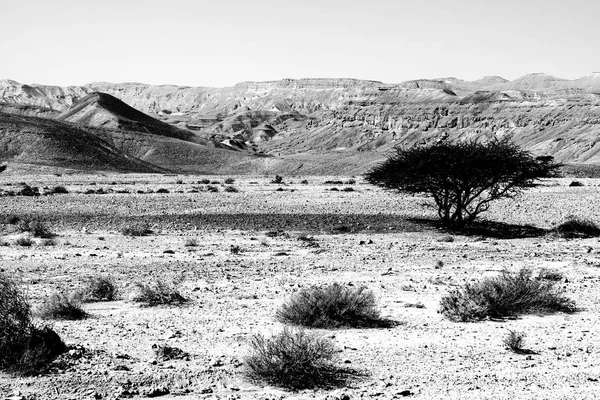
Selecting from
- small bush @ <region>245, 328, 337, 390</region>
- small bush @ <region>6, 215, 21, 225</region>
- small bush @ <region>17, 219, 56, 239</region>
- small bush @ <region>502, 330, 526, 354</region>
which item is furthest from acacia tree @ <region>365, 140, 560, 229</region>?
small bush @ <region>245, 328, 337, 390</region>

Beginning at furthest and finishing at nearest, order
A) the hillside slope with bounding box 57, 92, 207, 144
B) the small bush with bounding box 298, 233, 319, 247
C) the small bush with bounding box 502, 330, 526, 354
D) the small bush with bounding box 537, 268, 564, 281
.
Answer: the hillside slope with bounding box 57, 92, 207, 144
the small bush with bounding box 298, 233, 319, 247
the small bush with bounding box 537, 268, 564, 281
the small bush with bounding box 502, 330, 526, 354

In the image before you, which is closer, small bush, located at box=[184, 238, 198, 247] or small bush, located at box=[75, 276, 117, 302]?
small bush, located at box=[75, 276, 117, 302]

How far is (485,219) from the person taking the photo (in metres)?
29.2

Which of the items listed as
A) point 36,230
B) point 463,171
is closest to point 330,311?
point 36,230

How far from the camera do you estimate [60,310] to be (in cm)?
1180

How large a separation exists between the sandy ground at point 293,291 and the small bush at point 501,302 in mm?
243

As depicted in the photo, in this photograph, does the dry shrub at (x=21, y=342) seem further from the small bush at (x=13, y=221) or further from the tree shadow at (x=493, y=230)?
the small bush at (x=13, y=221)

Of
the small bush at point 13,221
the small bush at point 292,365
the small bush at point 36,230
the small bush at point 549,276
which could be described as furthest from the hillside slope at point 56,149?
the small bush at point 292,365

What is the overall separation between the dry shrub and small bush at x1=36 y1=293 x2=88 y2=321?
6.83 feet

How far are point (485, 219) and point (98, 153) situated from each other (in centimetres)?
6654

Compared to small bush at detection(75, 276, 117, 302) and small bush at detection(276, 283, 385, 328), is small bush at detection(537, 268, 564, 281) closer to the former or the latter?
small bush at detection(276, 283, 385, 328)

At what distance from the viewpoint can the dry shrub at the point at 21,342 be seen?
8.88 meters

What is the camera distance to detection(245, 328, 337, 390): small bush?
8.67 meters

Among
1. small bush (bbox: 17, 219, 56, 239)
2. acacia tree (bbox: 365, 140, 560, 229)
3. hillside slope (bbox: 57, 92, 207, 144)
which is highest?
hillside slope (bbox: 57, 92, 207, 144)
